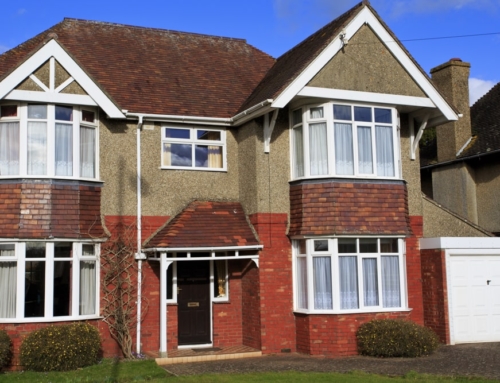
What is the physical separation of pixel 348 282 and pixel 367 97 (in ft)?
14.6

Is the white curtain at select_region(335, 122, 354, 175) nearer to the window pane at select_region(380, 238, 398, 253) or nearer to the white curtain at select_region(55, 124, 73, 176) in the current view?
the window pane at select_region(380, 238, 398, 253)

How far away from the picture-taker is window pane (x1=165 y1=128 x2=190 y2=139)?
52.6 feet

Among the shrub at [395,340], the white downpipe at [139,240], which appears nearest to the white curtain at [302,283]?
the shrub at [395,340]

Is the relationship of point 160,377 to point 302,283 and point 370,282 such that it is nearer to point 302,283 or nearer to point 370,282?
point 302,283

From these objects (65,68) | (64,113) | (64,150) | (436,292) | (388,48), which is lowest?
(436,292)

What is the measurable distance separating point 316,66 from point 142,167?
15.8ft

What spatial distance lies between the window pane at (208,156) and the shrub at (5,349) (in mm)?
6082

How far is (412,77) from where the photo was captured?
1586 centimetres

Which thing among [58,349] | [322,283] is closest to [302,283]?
[322,283]

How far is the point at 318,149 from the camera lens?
15266 millimetres

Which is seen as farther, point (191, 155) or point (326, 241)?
point (191, 155)

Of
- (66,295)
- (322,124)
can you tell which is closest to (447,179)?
(322,124)

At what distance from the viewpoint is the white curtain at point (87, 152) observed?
48.4ft

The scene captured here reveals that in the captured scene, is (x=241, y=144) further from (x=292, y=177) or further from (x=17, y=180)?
(x=17, y=180)
